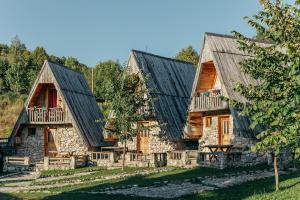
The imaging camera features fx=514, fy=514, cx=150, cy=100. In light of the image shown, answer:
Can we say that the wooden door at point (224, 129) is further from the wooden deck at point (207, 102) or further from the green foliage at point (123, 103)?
the green foliage at point (123, 103)

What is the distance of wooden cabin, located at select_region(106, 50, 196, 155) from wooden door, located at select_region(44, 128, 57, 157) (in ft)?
20.8

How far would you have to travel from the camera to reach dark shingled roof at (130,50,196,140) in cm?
3606

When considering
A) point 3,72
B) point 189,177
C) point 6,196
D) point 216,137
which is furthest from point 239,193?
point 3,72

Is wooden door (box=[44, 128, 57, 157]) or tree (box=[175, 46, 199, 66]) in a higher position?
tree (box=[175, 46, 199, 66])

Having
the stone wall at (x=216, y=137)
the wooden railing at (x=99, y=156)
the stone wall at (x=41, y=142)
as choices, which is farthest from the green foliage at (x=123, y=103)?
the stone wall at (x=41, y=142)

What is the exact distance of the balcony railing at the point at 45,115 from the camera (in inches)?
1535

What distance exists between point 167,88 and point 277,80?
84.5ft

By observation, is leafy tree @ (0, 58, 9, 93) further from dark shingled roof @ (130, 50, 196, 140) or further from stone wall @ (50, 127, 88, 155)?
dark shingled roof @ (130, 50, 196, 140)

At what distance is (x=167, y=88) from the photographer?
3872cm

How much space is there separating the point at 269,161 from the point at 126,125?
9.08 metres

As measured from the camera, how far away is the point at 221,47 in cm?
3331

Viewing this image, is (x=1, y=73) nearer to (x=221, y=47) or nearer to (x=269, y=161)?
(x=221, y=47)

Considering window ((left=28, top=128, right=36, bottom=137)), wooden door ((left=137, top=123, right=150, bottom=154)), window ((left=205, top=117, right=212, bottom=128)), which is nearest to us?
window ((left=205, top=117, right=212, bottom=128))

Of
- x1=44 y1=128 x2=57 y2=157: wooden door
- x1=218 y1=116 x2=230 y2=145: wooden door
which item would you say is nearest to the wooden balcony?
x1=44 y1=128 x2=57 y2=157: wooden door
